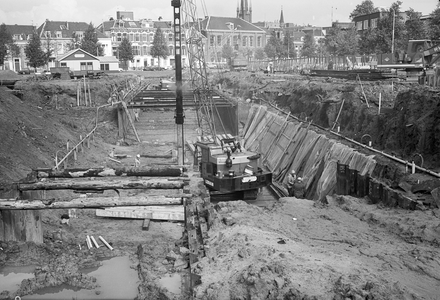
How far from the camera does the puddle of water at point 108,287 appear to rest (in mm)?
10188

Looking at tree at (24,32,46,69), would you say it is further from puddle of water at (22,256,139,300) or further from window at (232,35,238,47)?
puddle of water at (22,256,139,300)

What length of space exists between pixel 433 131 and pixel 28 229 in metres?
13.3

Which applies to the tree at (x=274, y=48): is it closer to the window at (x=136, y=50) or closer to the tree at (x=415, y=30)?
the window at (x=136, y=50)

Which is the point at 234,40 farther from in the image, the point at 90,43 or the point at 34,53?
the point at 34,53

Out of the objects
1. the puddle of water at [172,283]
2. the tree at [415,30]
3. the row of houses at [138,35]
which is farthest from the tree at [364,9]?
the puddle of water at [172,283]

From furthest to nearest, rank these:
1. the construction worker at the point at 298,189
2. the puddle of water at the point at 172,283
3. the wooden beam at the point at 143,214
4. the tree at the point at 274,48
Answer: the tree at the point at 274,48, the construction worker at the point at 298,189, the wooden beam at the point at 143,214, the puddle of water at the point at 172,283

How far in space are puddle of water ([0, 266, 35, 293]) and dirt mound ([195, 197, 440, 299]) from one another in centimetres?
413

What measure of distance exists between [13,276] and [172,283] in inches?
152

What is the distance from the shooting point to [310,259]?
9547mm

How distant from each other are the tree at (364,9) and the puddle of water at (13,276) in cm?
6184

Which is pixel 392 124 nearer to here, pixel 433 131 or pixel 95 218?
pixel 433 131

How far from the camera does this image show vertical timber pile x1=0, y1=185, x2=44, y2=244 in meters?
12.1

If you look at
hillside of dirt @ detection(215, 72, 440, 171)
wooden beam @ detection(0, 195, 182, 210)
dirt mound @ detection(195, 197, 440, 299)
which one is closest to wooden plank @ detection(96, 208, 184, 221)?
dirt mound @ detection(195, 197, 440, 299)

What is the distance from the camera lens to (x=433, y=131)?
643 inches
